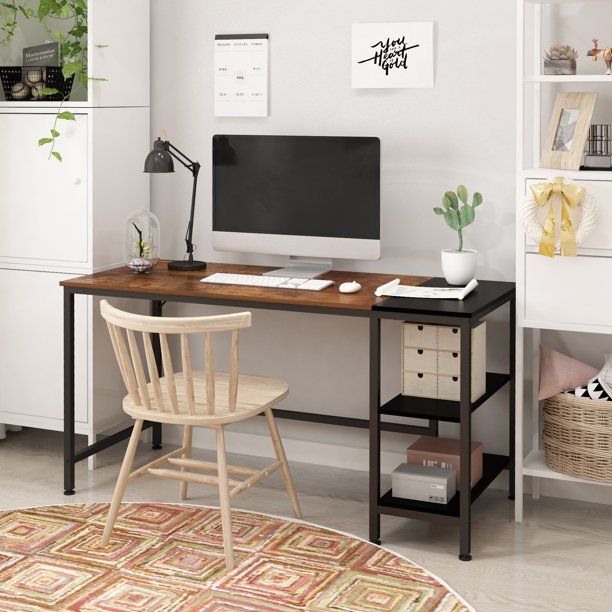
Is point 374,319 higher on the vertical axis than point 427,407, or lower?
higher

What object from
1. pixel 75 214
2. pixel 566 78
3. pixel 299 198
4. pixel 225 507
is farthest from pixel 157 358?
pixel 566 78

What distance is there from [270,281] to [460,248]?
66 cm

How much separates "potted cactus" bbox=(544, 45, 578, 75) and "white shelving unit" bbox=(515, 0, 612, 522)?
50 millimetres

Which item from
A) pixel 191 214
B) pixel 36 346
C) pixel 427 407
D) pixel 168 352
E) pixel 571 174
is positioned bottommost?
pixel 427 407

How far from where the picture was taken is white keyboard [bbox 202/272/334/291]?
11.6 ft

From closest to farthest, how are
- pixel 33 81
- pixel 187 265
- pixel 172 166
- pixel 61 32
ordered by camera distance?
1. pixel 172 166
2. pixel 187 265
3. pixel 33 81
4. pixel 61 32

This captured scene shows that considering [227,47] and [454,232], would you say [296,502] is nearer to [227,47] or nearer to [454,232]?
[454,232]

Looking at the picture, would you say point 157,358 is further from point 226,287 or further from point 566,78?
point 566,78

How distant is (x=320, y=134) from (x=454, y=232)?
0.63m

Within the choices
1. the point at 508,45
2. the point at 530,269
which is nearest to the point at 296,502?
the point at 530,269

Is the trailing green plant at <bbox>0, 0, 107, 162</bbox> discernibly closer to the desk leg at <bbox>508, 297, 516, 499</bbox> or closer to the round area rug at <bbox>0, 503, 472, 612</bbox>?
the round area rug at <bbox>0, 503, 472, 612</bbox>

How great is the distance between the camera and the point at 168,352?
3086 millimetres

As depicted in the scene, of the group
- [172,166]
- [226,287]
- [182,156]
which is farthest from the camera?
[182,156]

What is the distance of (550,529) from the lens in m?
3.46
